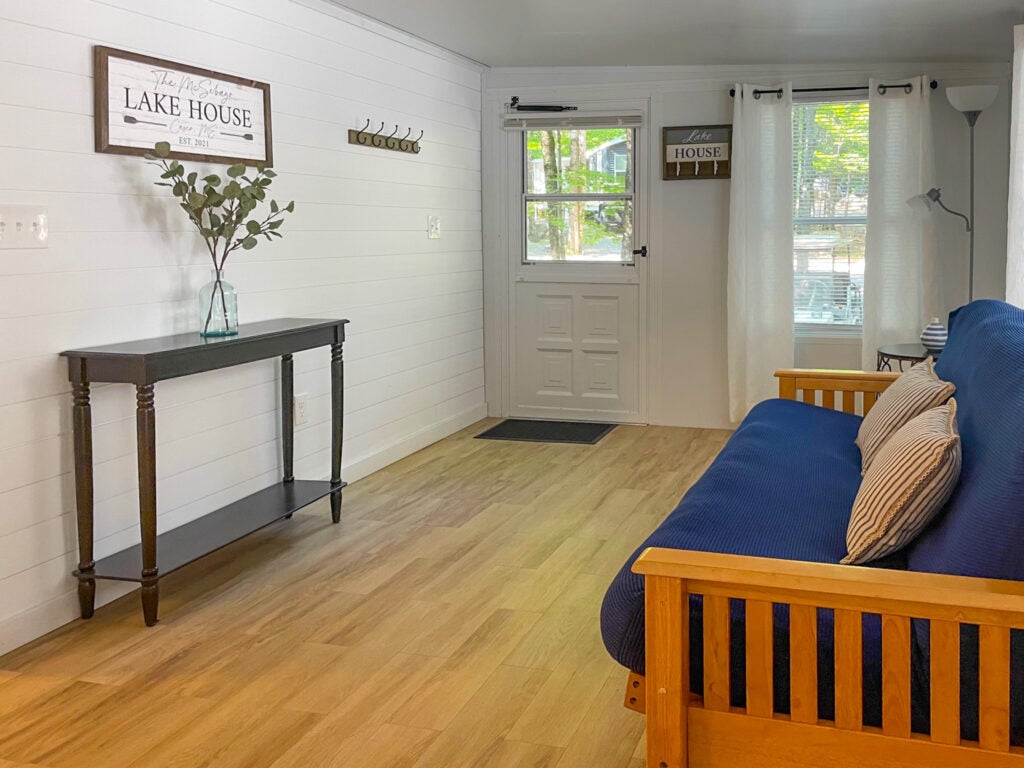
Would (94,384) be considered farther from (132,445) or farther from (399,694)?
(399,694)

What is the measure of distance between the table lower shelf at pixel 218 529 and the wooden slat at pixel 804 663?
2.08 meters

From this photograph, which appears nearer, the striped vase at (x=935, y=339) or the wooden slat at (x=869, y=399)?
the wooden slat at (x=869, y=399)

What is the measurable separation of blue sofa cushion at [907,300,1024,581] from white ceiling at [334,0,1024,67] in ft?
7.50

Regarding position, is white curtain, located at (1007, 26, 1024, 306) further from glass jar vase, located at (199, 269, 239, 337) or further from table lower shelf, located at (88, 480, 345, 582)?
glass jar vase, located at (199, 269, 239, 337)

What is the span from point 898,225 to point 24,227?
4565mm

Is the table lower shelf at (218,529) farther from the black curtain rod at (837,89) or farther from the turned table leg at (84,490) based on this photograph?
the black curtain rod at (837,89)

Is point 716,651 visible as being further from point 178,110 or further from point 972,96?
point 972,96

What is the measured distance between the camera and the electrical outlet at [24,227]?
3043 millimetres

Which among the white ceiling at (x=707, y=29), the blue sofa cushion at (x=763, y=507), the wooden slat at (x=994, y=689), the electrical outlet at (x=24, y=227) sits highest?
the white ceiling at (x=707, y=29)

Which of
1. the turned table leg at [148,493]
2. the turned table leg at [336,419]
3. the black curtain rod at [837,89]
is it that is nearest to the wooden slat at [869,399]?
the turned table leg at [336,419]

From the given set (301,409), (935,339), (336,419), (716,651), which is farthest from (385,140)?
(716,651)

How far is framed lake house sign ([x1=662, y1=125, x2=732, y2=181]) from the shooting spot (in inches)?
245

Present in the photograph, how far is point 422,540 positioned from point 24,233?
6.02 feet

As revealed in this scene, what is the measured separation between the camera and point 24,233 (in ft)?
10.2
